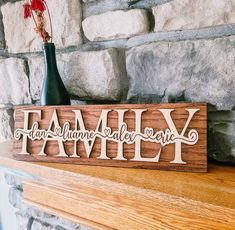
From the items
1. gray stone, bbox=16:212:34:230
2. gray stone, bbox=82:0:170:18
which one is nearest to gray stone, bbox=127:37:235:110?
gray stone, bbox=82:0:170:18

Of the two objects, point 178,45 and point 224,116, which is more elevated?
point 178,45

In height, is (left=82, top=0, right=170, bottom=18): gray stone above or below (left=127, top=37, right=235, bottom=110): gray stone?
above

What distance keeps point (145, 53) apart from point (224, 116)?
10.4 inches

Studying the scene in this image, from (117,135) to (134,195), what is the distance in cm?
17

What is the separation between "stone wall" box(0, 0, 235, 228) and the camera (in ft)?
2.12

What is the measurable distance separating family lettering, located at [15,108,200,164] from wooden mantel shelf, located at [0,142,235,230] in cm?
4

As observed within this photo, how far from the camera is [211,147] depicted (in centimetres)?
68

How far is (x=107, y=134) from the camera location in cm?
69

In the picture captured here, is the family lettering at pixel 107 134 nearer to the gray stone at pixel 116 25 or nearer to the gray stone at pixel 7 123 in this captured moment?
the gray stone at pixel 116 25

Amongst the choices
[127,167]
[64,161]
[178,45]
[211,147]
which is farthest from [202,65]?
[64,161]

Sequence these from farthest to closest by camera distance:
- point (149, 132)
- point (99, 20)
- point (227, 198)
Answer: point (99, 20)
point (149, 132)
point (227, 198)

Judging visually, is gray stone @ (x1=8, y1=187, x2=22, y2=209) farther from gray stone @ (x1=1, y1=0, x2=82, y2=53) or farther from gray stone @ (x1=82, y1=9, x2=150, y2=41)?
gray stone @ (x1=82, y1=9, x2=150, y2=41)

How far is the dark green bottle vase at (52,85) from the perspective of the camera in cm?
83

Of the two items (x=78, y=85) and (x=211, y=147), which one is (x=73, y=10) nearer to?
(x=78, y=85)
